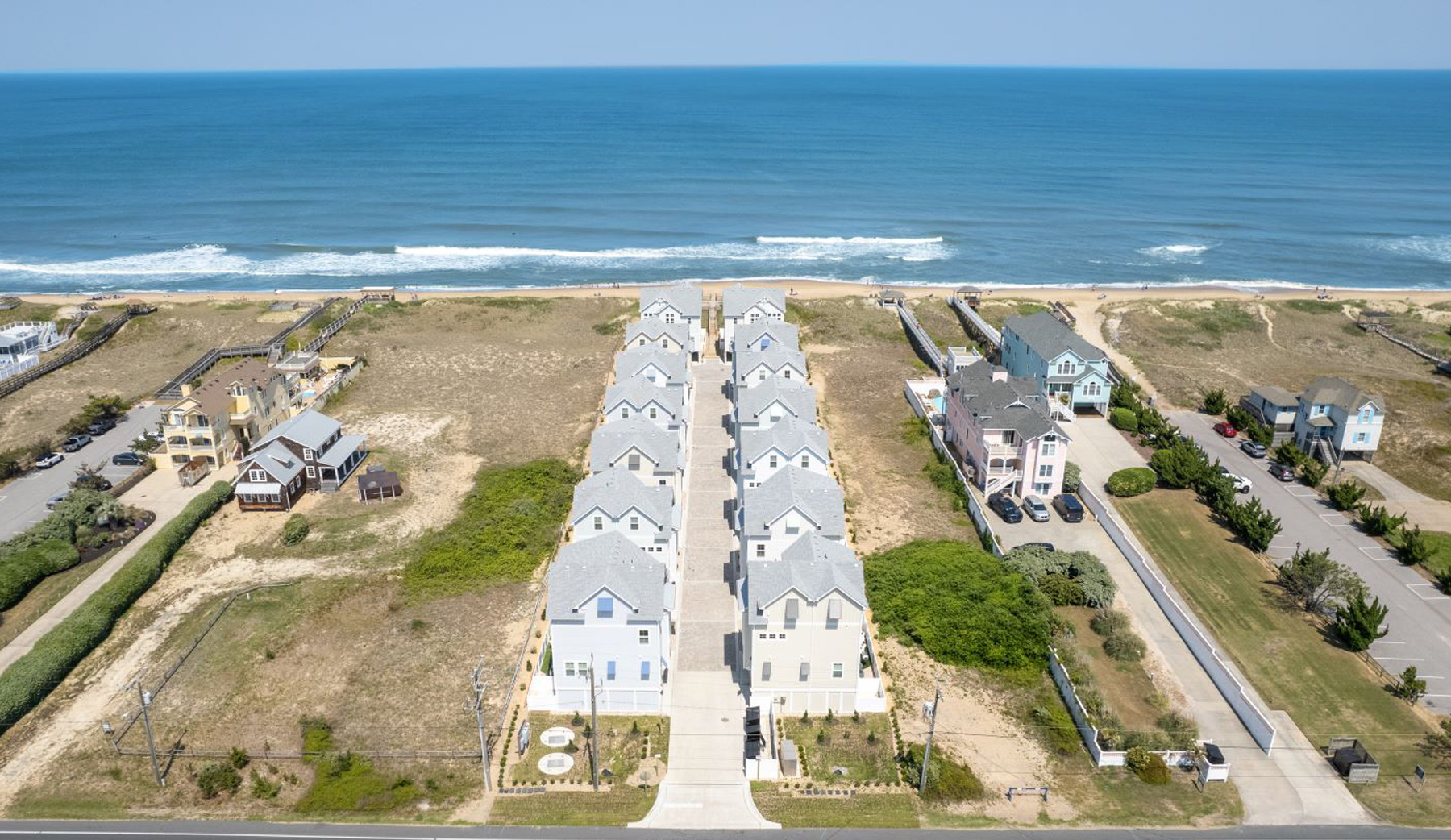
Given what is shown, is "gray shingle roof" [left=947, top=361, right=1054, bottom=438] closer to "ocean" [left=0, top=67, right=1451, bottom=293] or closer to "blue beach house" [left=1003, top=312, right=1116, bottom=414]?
"blue beach house" [left=1003, top=312, right=1116, bottom=414]

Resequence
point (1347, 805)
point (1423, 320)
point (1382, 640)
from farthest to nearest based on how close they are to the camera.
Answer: point (1423, 320), point (1382, 640), point (1347, 805)

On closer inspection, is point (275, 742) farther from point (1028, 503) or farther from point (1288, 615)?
point (1288, 615)

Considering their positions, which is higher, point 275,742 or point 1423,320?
point 1423,320

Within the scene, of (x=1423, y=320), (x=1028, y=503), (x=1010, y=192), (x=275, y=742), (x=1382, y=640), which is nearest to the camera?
(x=275, y=742)

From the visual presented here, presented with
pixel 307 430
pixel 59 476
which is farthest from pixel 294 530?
pixel 59 476

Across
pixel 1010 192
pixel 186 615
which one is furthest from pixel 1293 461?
pixel 1010 192

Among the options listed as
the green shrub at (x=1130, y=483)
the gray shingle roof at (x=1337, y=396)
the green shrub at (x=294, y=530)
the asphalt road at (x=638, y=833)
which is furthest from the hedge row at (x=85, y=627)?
the gray shingle roof at (x=1337, y=396)
